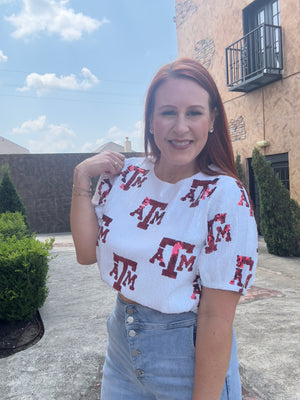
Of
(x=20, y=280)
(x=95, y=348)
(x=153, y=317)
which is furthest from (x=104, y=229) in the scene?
(x=20, y=280)

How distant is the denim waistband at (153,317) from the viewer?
1119mm

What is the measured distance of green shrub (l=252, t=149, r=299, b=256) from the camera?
815 centimetres

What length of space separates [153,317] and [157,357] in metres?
0.12

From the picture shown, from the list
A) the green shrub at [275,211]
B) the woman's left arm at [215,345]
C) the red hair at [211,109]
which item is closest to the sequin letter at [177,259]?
the woman's left arm at [215,345]

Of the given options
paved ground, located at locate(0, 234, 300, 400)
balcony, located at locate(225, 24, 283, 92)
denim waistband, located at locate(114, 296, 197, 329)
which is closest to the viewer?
denim waistband, located at locate(114, 296, 197, 329)

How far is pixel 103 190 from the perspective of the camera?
1.45 meters

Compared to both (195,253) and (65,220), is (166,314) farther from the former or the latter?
(65,220)

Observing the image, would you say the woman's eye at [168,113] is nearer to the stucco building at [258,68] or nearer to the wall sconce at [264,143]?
the stucco building at [258,68]

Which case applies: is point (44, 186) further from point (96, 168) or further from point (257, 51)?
point (96, 168)

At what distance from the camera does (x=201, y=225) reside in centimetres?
109

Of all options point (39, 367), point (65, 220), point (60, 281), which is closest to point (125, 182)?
point (39, 367)

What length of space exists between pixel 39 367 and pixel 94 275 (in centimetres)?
372

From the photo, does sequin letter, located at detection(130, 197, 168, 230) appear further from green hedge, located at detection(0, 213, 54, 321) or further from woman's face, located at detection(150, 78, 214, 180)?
green hedge, located at detection(0, 213, 54, 321)

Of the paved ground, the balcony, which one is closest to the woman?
the paved ground
